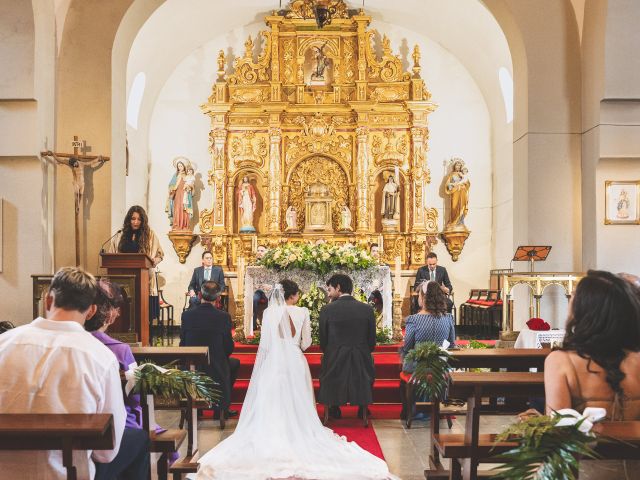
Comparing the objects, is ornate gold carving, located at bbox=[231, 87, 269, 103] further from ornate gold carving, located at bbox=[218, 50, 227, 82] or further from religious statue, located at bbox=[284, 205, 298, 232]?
religious statue, located at bbox=[284, 205, 298, 232]

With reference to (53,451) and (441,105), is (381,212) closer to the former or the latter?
(441,105)

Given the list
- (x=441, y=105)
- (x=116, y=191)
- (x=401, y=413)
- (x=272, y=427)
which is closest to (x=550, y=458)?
(x=272, y=427)

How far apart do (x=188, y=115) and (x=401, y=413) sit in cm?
1076

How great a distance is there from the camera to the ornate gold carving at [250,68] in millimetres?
16062

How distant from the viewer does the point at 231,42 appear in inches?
654

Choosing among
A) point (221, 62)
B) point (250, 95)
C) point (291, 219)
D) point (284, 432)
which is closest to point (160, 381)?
point (284, 432)

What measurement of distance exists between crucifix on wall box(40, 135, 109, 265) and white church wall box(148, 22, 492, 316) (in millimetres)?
6987

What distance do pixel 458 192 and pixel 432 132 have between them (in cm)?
161

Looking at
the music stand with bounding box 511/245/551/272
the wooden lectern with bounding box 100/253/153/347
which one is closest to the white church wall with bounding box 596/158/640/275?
the music stand with bounding box 511/245/551/272

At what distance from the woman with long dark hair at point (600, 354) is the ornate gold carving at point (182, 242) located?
1353 cm

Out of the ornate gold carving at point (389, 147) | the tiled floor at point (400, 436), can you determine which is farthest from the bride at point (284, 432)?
the ornate gold carving at point (389, 147)

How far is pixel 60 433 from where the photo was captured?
276 cm

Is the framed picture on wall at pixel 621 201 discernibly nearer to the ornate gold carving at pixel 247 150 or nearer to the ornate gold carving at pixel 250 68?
the ornate gold carving at pixel 247 150

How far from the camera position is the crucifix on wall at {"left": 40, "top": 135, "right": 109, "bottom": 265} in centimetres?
902
